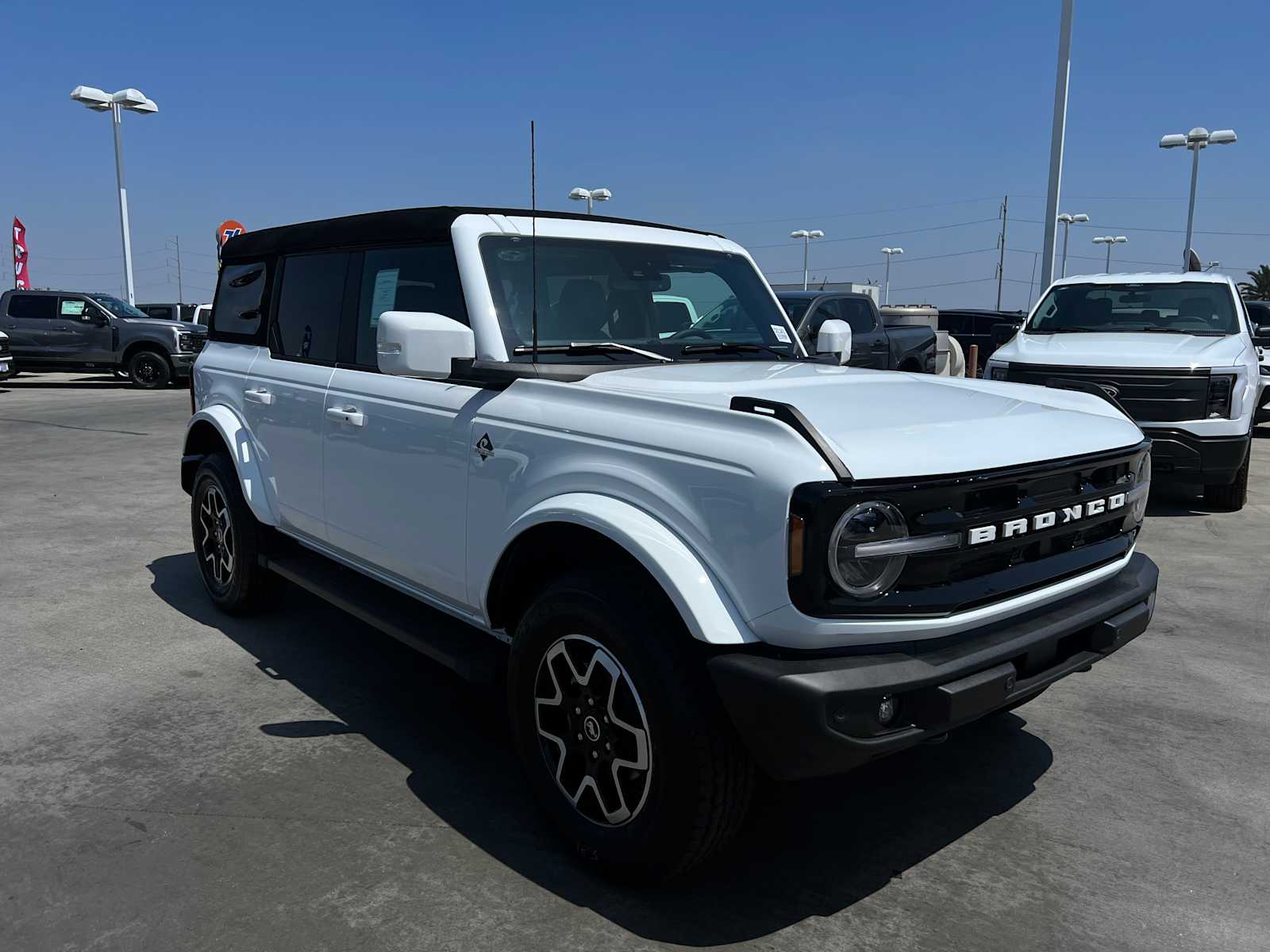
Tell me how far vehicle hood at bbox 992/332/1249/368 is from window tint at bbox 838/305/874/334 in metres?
4.86

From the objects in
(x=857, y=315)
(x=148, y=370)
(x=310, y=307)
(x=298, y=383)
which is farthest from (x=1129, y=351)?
(x=148, y=370)

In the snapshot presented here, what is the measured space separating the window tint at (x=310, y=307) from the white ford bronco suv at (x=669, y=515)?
32 millimetres

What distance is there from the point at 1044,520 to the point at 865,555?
74 centimetres

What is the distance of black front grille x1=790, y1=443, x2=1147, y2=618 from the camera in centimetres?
237

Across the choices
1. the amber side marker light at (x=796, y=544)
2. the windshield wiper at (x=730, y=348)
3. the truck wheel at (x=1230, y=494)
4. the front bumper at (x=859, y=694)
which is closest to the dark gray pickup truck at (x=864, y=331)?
the truck wheel at (x=1230, y=494)

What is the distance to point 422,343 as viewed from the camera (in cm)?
317

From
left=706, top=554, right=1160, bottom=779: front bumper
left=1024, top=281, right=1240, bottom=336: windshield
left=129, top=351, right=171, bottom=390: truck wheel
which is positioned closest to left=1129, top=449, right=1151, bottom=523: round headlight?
left=706, top=554, right=1160, bottom=779: front bumper

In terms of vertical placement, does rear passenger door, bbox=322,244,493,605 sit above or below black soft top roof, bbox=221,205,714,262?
below

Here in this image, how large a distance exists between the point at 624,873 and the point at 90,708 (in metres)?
2.59

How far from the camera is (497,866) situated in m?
2.99

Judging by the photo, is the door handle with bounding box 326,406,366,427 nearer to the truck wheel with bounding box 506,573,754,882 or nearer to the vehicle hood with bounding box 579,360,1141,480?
the vehicle hood with bounding box 579,360,1141,480

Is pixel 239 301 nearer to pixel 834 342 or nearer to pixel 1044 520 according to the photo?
pixel 834 342

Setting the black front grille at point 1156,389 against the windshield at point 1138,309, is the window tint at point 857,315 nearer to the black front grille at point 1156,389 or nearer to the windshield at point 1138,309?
the windshield at point 1138,309

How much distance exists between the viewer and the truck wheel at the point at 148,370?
20.5m
